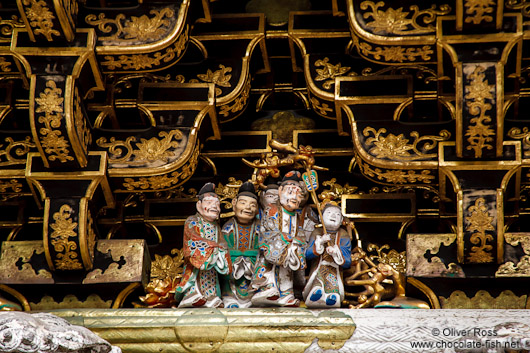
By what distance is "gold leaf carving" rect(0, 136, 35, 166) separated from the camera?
20.6 feet

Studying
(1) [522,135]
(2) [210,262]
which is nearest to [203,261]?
(2) [210,262]

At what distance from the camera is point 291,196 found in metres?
6.07

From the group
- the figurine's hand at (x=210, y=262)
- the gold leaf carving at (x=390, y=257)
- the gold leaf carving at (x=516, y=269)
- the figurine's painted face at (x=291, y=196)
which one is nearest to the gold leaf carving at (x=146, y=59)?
the figurine's painted face at (x=291, y=196)

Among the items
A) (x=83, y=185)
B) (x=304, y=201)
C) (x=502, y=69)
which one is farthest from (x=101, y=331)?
(x=502, y=69)

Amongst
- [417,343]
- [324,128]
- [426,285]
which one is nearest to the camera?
[417,343]

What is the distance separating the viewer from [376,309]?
18.9 feet

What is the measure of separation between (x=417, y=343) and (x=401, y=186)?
920 millimetres

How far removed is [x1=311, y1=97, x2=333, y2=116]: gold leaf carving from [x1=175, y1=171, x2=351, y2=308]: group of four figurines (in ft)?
1.16

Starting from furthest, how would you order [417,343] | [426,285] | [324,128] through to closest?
[324,128], [426,285], [417,343]

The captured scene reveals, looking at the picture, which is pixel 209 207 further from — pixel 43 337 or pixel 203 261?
pixel 43 337

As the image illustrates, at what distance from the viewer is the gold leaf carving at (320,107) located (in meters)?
6.28

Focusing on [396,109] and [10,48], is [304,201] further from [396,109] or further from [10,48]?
[10,48]

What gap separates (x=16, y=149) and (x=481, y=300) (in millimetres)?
2330

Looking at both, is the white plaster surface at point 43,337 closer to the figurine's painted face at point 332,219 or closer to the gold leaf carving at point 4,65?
the figurine's painted face at point 332,219
